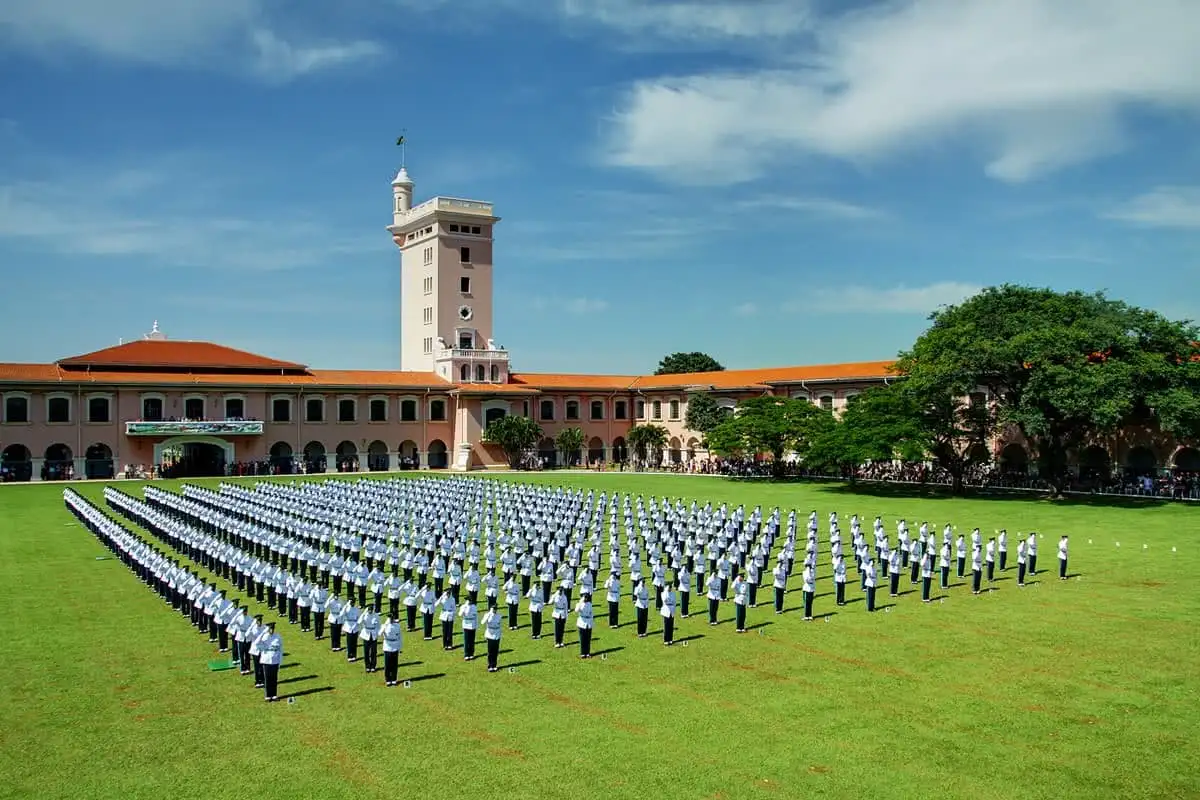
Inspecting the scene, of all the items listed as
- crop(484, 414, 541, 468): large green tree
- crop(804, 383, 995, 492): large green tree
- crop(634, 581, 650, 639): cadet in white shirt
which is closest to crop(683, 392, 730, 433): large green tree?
crop(484, 414, 541, 468): large green tree

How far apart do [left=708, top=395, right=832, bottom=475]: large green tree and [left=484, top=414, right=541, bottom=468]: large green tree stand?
35.6ft

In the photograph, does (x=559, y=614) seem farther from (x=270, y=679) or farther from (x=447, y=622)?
(x=270, y=679)

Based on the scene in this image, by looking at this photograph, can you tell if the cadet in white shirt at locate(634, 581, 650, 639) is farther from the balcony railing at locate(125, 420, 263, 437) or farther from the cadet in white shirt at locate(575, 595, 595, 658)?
the balcony railing at locate(125, 420, 263, 437)

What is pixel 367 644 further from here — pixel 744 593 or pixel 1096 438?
pixel 1096 438

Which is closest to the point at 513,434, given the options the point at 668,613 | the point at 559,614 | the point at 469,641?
the point at 559,614

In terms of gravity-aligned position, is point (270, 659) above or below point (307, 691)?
above

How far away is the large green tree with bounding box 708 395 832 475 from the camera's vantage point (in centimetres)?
4053

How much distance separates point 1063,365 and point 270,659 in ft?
87.9

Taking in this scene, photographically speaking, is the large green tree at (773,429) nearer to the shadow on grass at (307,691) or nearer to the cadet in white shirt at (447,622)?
the cadet in white shirt at (447,622)

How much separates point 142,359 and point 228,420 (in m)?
4.93

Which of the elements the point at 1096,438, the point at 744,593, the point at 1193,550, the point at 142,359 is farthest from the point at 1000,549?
the point at 142,359

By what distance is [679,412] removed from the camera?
A: 5362 cm

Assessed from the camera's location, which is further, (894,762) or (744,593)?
(744,593)

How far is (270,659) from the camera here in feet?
33.9
